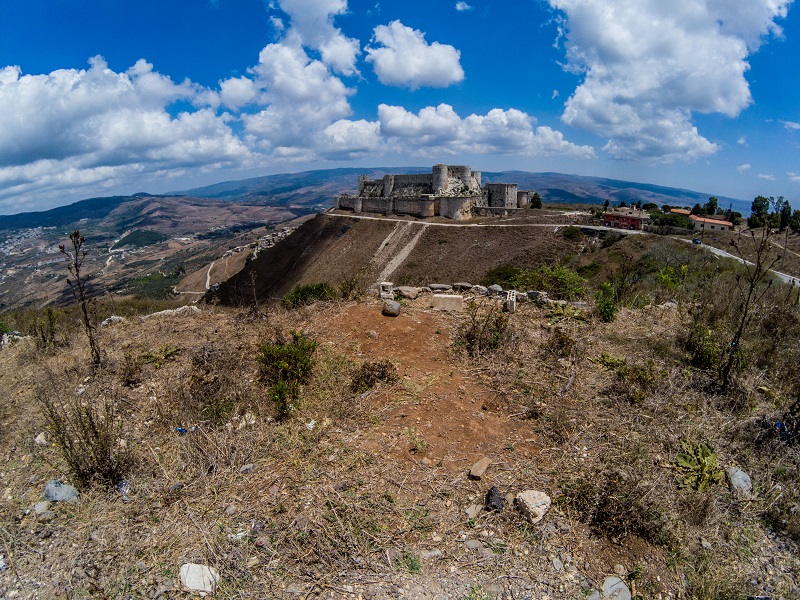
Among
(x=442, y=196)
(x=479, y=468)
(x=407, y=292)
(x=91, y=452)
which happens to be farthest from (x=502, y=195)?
(x=91, y=452)

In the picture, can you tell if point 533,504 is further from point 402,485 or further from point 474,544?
point 402,485

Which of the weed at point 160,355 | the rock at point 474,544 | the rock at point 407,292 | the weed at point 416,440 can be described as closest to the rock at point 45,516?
the weed at point 160,355

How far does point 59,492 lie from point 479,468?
4.69 m

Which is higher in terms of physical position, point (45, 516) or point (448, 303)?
point (448, 303)

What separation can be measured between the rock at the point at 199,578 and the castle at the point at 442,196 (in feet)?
184

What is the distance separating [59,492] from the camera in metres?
4.47

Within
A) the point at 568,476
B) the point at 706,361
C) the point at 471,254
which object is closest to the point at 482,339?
the point at 568,476

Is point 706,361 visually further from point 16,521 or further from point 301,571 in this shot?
point 16,521

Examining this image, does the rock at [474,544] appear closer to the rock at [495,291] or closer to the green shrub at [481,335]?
the green shrub at [481,335]

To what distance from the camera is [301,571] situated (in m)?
3.65

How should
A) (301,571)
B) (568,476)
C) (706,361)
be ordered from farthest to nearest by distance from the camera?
(706,361) → (568,476) → (301,571)

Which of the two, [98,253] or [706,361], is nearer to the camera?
[706,361]

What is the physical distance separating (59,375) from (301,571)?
6.53 meters

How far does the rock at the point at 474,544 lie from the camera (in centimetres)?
388
